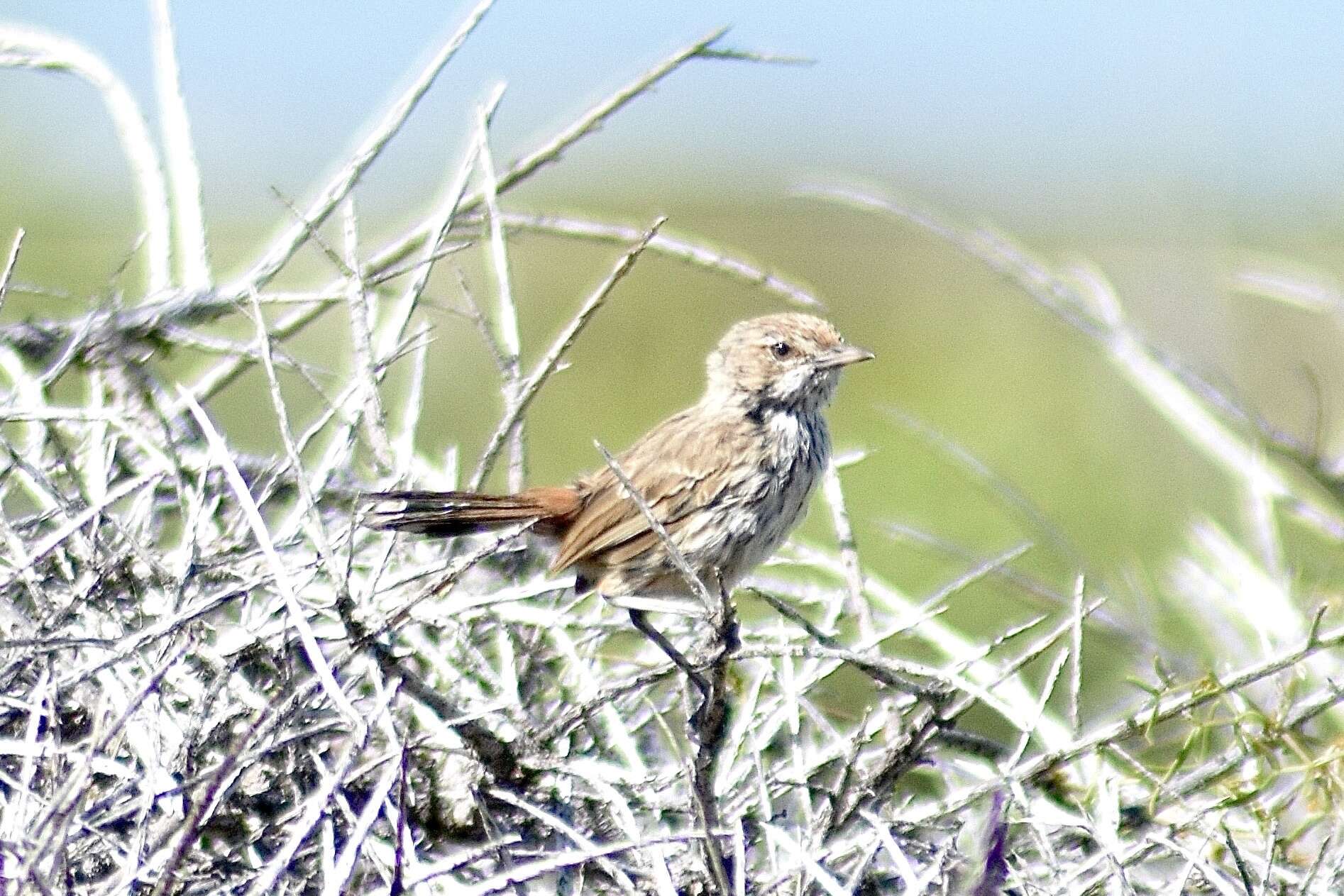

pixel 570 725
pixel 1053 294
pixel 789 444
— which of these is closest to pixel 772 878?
pixel 570 725

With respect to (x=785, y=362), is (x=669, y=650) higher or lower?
lower

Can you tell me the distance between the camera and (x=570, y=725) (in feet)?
7.51

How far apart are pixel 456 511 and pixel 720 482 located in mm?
1201

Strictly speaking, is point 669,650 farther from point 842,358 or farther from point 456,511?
point 842,358

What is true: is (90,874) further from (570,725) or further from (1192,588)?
(1192,588)

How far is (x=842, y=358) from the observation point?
424 centimetres

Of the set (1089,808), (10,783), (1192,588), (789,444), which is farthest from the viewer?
(789,444)

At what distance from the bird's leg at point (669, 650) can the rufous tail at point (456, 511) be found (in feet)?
0.93

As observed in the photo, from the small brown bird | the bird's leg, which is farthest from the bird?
the bird's leg

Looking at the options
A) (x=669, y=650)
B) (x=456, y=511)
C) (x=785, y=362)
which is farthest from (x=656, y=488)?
(x=669, y=650)

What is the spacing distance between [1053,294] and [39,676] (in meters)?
1.97

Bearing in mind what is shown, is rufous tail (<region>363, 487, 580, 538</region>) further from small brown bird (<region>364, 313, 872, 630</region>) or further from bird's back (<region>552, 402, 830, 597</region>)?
bird's back (<region>552, 402, 830, 597</region>)

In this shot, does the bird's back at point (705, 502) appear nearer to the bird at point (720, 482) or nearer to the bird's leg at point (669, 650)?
the bird at point (720, 482)

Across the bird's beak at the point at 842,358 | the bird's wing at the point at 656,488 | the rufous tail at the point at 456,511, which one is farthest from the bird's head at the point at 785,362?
the rufous tail at the point at 456,511
